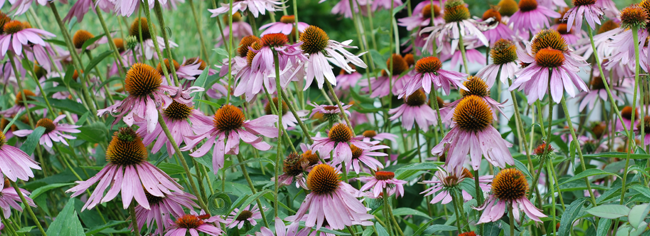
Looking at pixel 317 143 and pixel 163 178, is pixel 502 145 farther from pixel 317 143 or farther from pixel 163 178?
pixel 163 178

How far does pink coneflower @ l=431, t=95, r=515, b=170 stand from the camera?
2.60 feet

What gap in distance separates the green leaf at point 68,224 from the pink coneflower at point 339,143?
0.44 meters

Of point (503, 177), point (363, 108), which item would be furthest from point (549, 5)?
point (503, 177)

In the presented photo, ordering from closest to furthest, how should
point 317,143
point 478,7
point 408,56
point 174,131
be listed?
point 174,131 → point 317,143 → point 408,56 → point 478,7

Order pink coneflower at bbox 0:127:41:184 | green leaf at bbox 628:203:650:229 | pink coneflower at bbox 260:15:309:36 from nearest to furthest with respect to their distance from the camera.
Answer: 1. green leaf at bbox 628:203:650:229
2. pink coneflower at bbox 0:127:41:184
3. pink coneflower at bbox 260:15:309:36

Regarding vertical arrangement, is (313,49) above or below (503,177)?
above

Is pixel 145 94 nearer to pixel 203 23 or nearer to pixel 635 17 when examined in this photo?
pixel 635 17

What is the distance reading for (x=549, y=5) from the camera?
1.74 meters

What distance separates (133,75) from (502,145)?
0.60m

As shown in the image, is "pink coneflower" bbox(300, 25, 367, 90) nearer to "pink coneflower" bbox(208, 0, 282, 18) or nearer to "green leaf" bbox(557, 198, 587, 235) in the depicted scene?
"pink coneflower" bbox(208, 0, 282, 18)

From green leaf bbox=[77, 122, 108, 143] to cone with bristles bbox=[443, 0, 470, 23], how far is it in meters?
1.03

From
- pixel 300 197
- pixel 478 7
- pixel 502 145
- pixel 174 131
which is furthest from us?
pixel 478 7

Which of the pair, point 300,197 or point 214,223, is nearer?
point 214,223

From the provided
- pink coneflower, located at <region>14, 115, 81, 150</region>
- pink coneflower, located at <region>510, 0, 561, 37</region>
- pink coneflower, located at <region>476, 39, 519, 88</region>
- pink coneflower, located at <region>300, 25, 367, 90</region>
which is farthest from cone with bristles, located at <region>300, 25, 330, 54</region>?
pink coneflower, located at <region>510, 0, 561, 37</region>
